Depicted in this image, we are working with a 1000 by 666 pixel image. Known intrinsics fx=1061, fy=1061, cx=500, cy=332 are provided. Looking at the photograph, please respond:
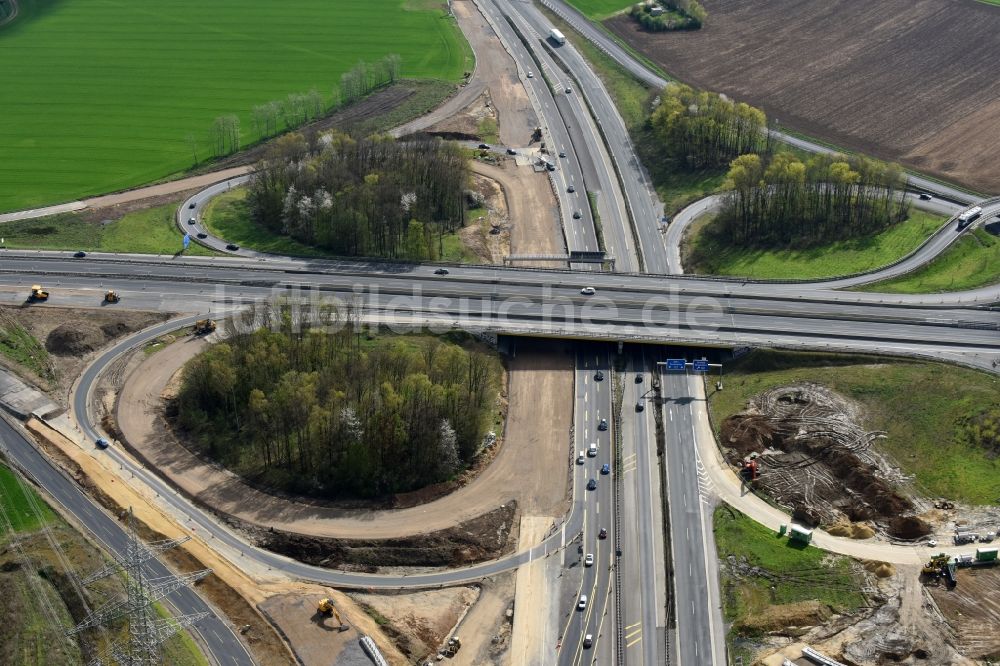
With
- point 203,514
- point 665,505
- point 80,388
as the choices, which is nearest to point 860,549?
point 665,505

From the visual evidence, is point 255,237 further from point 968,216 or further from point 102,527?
point 968,216

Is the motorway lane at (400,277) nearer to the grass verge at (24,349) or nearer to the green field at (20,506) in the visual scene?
the grass verge at (24,349)

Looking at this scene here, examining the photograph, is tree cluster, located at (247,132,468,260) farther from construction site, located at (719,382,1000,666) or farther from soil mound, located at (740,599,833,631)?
soil mound, located at (740,599,833,631)

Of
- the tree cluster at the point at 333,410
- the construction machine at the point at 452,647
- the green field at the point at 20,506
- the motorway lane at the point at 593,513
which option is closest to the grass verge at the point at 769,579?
the motorway lane at the point at 593,513

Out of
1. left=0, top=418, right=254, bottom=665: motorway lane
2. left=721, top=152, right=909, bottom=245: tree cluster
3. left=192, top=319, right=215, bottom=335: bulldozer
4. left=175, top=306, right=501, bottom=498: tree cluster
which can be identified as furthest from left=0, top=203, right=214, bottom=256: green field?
left=721, top=152, right=909, bottom=245: tree cluster

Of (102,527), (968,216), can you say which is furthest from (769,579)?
(968,216)

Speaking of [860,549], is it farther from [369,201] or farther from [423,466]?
[369,201]
